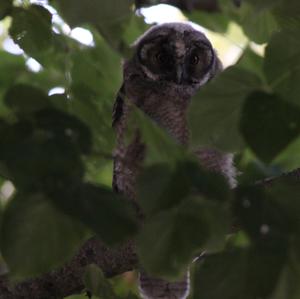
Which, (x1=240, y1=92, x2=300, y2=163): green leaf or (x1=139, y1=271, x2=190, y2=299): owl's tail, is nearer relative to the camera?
(x1=240, y1=92, x2=300, y2=163): green leaf

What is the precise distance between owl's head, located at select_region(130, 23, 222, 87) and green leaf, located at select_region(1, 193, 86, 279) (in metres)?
1.80

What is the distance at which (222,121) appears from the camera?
101 cm

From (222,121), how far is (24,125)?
30 cm

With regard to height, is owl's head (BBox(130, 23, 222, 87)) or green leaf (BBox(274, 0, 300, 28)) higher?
green leaf (BBox(274, 0, 300, 28))

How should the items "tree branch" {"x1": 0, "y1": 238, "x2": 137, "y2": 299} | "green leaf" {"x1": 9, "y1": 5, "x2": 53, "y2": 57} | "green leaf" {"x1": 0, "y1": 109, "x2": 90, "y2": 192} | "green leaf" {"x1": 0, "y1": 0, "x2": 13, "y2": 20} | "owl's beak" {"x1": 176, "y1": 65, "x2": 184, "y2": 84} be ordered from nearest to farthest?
1. "green leaf" {"x1": 0, "y1": 109, "x2": 90, "y2": 192}
2. "green leaf" {"x1": 0, "y1": 0, "x2": 13, "y2": 20}
3. "green leaf" {"x1": 9, "y1": 5, "x2": 53, "y2": 57}
4. "tree branch" {"x1": 0, "y1": 238, "x2": 137, "y2": 299}
5. "owl's beak" {"x1": 176, "y1": 65, "x2": 184, "y2": 84}

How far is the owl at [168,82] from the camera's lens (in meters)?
2.45

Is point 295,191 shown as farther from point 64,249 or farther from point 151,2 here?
point 151,2

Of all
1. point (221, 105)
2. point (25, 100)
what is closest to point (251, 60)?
point (221, 105)

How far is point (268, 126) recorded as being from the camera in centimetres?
89

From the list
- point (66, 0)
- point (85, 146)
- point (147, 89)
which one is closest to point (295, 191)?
point (85, 146)

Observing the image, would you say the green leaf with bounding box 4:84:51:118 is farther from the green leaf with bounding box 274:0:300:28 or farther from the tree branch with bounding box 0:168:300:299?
→ the tree branch with bounding box 0:168:300:299

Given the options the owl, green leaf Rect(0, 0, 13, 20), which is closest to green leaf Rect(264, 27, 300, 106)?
green leaf Rect(0, 0, 13, 20)

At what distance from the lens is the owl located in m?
2.45

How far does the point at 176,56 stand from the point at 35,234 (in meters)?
1.88
